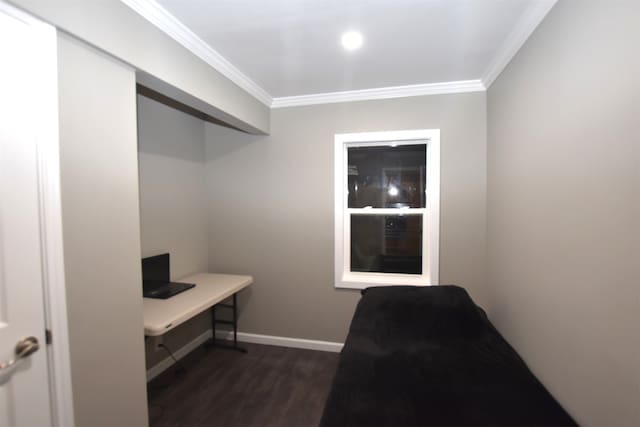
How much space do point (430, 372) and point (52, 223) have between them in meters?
1.94

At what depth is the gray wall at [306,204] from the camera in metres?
2.50

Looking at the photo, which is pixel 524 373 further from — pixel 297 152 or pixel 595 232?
pixel 297 152

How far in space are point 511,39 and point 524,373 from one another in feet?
6.57

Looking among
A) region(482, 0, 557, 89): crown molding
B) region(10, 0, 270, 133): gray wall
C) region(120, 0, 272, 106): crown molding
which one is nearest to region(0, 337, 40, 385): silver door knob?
region(10, 0, 270, 133): gray wall

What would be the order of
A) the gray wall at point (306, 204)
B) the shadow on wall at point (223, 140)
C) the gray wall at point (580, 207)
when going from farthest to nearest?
the shadow on wall at point (223, 140)
the gray wall at point (306, 204)
the gray wall at point (580, 207)

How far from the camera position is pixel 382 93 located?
261cm

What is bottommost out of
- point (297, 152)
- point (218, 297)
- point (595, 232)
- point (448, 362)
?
point (448, 362)

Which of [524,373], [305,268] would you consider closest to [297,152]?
[305,268]

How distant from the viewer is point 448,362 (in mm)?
1614

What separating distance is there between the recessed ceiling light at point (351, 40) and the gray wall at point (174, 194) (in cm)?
172

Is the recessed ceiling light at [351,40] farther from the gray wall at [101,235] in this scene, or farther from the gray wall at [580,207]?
the gray wall at [101,235]

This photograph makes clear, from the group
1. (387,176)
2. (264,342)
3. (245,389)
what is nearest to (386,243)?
(387,176)

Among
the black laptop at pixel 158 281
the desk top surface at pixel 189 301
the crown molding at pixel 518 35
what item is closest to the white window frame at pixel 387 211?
the crown molding at pixel 518 35

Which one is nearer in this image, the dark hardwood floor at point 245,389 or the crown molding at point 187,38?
the crown molding at point 187,38
